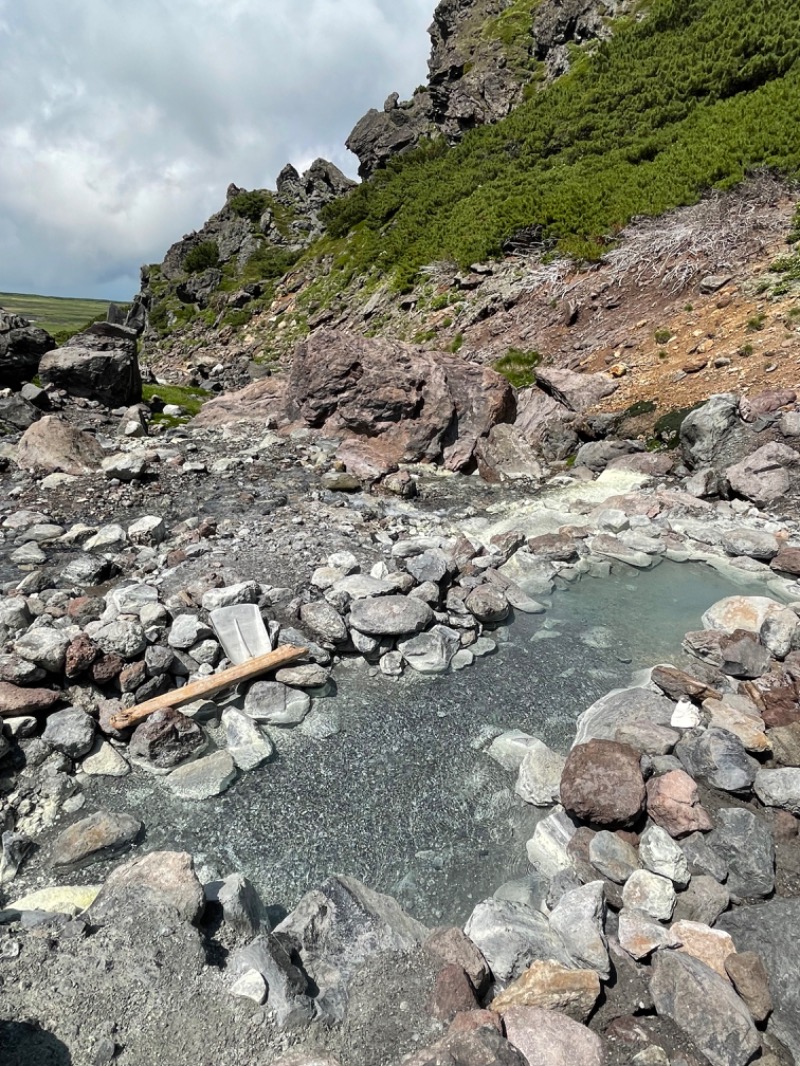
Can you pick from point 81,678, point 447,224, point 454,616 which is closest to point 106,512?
point 81,678

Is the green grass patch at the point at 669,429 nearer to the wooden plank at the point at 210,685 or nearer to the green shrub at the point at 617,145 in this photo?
the green shrub at the point at 617,145

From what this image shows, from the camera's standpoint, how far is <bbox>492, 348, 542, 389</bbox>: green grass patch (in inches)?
1040

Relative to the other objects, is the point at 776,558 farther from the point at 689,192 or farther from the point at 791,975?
the point at 689,192

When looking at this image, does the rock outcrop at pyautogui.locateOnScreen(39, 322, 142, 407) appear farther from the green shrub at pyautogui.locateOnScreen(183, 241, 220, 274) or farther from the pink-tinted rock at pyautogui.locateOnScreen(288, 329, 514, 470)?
the green shrub at pyautogui.locateOnScreen(183, 241, 220, 274)

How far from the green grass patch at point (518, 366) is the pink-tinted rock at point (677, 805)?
70.6 ft

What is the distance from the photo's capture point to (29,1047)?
4.09 m

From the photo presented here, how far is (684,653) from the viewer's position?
9.83 meters

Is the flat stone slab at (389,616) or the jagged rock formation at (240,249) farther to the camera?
the jagged rock formation at (240,249)

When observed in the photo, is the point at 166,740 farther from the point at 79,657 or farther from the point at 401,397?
the point at 401,397

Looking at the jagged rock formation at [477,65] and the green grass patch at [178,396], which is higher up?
the jagged rock formation at [477,65]

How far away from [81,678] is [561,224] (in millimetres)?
33637

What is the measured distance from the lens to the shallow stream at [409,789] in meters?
6.30

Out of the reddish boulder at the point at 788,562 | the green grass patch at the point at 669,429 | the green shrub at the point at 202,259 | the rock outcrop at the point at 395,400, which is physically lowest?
the reddish boulder at the point at 788,562

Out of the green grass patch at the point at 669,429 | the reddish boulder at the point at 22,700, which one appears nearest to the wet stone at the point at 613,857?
the reddish boulder at the point at 22,700
